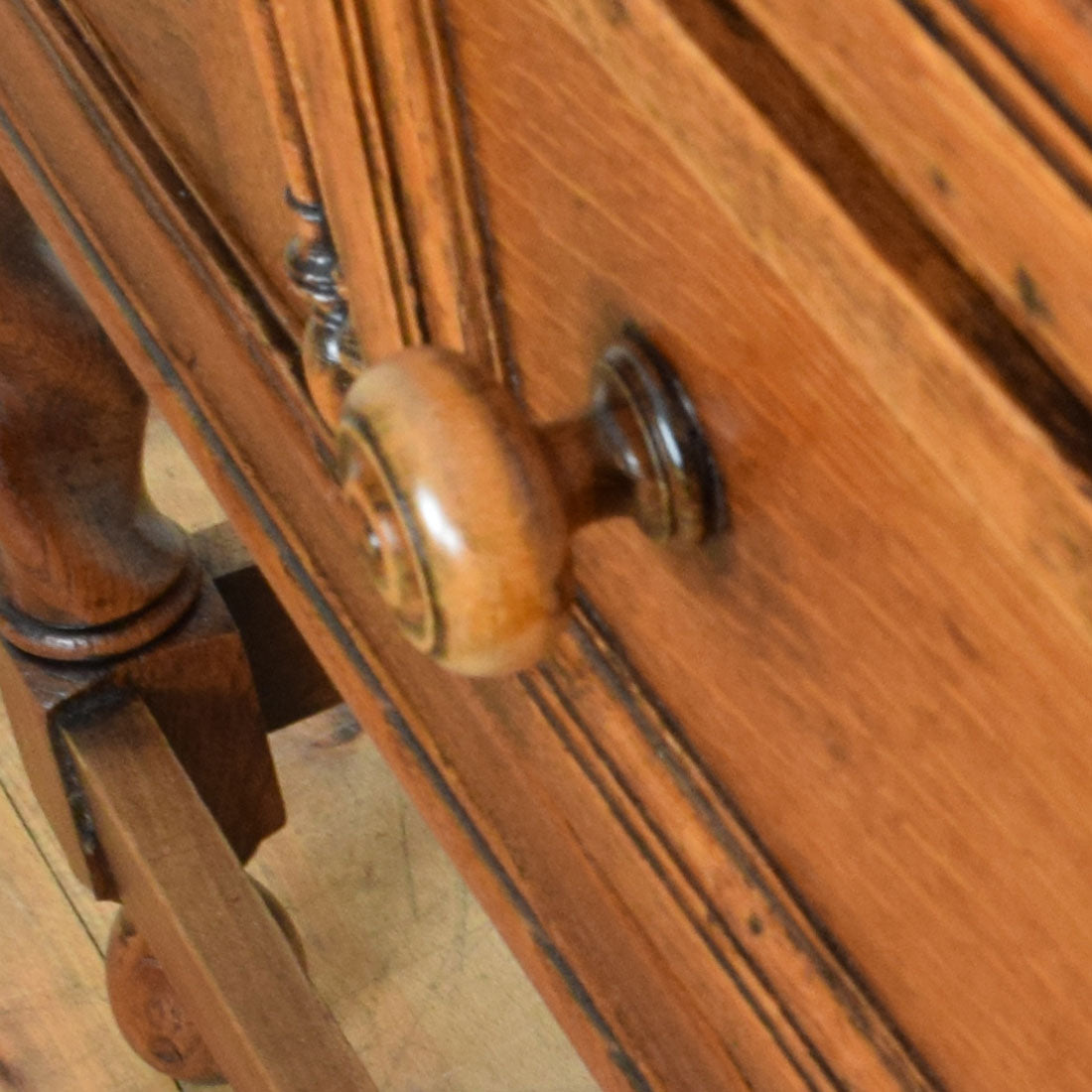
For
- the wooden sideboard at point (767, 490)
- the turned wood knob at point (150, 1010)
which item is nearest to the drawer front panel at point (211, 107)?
the wooden sideboard at point (767, 490)

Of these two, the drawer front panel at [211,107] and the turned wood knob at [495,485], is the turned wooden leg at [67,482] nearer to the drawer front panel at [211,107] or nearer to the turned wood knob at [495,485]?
the drawer front panel at [211,107]

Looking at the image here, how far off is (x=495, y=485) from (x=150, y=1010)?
0.94 metres

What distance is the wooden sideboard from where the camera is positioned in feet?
0.66

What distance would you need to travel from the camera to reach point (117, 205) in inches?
28.8

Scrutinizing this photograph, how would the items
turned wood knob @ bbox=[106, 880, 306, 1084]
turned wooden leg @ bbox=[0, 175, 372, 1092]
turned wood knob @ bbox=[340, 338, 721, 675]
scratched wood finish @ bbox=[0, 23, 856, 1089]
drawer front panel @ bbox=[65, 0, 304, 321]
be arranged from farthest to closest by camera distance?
turned wood knob @ bbox=[106, 880, 306, 1084], turned wooden leg @ bbox=[0, 175, 372, 1092], drawer front panel @ bbox=[65, 0, 304, 321], scratched wood finish @ bbox=[0, 23, 856, 1089], turned wood knob @ bbox=[340, 338, 721, 675]

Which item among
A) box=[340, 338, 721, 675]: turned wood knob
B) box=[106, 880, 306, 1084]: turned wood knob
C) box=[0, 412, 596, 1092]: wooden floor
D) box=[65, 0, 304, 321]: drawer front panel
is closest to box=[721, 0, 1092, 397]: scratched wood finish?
box=[340, 338, 721, 675]: turned wood knob

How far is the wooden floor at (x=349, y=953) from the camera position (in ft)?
3.96

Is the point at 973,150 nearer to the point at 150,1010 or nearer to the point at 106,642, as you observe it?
the point at 106,642

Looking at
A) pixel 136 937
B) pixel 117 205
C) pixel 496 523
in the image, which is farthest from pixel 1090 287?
pixel 136 937

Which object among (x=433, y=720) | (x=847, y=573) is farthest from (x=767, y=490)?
(x=433, y=720)

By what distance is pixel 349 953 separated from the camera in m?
1.29

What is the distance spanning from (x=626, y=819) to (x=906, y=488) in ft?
0.58

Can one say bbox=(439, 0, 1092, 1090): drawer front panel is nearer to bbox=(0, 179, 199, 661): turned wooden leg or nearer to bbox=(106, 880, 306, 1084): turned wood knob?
bbox=(0, 179, 199, 661): turned wooden leg

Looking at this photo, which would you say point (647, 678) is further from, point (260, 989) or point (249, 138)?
point (260, 989)
